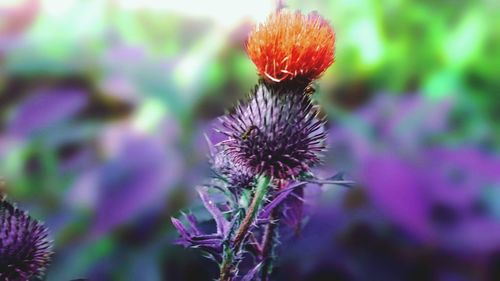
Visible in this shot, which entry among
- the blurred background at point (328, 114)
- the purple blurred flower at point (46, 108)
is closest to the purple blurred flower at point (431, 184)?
the blurred background at point (328, 114)

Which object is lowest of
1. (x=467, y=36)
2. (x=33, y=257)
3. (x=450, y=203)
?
(x=33, y=257)

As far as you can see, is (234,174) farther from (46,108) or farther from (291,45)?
(46,108)

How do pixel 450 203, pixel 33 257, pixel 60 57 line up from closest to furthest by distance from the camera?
pixel 33 257 < pixel 450 203 < pixel 60 57

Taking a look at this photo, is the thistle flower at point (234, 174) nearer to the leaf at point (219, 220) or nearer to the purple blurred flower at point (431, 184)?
the leaf at point (219, 220)

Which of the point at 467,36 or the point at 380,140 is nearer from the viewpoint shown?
the point at 380,140

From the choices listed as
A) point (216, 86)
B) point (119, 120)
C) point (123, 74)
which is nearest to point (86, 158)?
point (119, 120)

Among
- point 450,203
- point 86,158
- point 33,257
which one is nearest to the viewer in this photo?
point 33,257

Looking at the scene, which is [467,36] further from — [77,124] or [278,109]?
[278,109]
